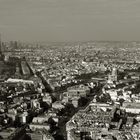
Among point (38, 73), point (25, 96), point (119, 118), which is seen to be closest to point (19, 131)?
point (119, 118)

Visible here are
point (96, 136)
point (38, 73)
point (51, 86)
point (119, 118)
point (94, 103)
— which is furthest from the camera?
point (38, 73)

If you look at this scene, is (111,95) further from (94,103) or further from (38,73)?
(38,73)

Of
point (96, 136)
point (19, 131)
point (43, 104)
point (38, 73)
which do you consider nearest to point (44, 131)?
point (19, 131)

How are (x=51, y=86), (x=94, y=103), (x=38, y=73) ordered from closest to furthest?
(x=94, y=103) → (x=51, y=86) → (x=38, y=73)

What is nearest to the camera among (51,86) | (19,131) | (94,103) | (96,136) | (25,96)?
(96,136)

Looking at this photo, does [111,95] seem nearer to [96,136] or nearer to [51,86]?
[51,86]

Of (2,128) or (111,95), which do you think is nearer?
(2,128)

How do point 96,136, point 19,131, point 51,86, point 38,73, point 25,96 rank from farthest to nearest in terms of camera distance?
point 38,73 < point 51,86 < point 25,96 < point 19,131 < point 96,136

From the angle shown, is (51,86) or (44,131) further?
(51,86)
